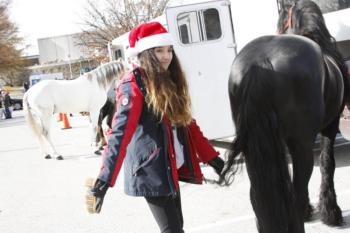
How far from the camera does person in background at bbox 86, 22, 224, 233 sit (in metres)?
2.62

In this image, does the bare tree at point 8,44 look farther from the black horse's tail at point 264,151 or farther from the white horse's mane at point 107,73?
the black horse's tail at point 264,151

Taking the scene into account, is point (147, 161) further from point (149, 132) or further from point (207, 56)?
point (207, 56)

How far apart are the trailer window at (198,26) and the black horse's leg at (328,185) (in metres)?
3.35

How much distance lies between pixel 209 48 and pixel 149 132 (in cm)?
465

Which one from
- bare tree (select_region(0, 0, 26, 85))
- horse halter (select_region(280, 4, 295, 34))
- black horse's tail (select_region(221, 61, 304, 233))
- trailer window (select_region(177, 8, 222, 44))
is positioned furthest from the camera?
bare tree (select_region(0, 0, 26, 85))

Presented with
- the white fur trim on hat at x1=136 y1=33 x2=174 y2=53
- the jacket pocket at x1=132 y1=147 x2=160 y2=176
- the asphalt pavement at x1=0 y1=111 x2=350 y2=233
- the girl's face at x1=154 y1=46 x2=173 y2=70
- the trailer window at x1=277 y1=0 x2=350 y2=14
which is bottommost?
the asphalt pavement at x1=0 y1=111 x2=350 y2=233

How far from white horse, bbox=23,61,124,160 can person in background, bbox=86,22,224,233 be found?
7.39 meters

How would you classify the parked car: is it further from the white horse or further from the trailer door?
the trailer door

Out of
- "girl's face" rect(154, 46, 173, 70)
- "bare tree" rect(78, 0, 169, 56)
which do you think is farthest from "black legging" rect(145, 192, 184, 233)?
"bare tree" rect(78, 0, 169, 56)

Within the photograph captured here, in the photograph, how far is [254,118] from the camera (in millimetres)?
3020

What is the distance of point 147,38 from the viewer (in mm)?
2771

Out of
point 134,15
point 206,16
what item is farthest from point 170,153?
point 134,15

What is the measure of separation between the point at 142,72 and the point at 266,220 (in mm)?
1274

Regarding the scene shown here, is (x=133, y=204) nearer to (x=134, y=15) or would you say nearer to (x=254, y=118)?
(x=254, y=118)
